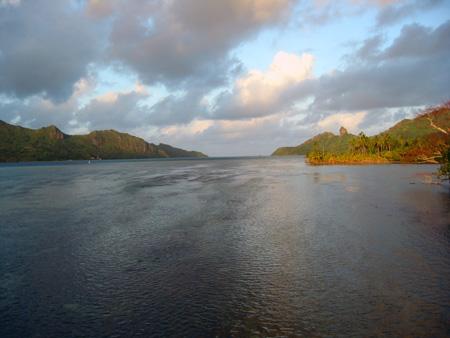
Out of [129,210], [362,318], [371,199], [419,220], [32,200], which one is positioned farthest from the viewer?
[32,200]

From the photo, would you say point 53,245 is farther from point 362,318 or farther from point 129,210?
point 362,318

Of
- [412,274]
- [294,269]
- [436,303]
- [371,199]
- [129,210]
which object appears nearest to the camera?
[436,303]

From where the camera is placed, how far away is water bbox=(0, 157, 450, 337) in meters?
13.2

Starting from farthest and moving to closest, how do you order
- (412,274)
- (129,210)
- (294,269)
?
(129,210) → (294,269) → (412,274)

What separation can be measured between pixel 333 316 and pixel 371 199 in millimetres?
34797

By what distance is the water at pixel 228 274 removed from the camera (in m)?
13.2

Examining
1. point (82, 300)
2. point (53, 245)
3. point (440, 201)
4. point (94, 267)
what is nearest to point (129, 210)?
point (53, 245)

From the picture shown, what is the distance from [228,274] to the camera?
18297 mm

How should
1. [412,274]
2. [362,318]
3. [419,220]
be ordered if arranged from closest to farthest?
[362,318] < [412,274] < [419,220]

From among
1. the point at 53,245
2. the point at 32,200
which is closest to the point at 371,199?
the point at 53,245

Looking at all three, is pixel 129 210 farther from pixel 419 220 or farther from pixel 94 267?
pixel 419 220

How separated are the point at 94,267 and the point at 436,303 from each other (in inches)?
715

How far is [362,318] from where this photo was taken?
523 inches

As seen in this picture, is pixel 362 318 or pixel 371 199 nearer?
pixel 362 318
